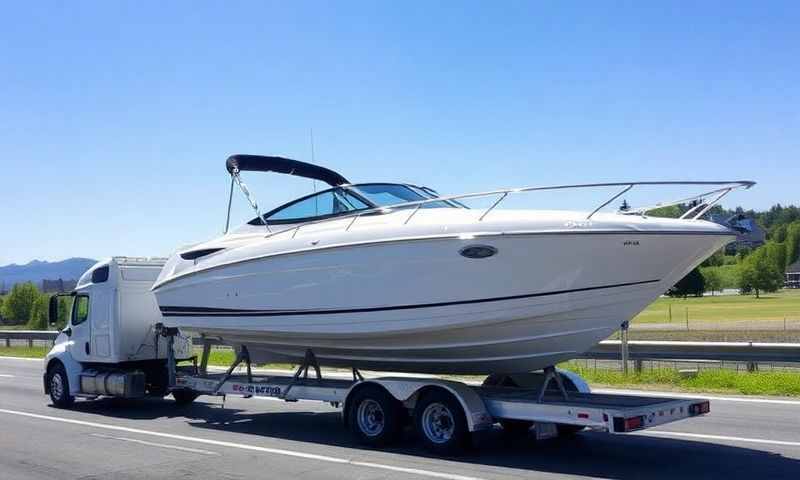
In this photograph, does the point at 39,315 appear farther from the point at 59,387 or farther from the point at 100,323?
the point at 100,323

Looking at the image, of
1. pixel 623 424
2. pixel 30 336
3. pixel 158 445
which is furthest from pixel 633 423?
pixel 30 336

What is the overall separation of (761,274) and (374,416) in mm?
104016

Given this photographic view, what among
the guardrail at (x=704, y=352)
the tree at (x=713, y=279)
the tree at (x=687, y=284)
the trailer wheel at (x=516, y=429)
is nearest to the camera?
the tree at (x=687, y=284)

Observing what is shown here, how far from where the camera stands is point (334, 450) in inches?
405

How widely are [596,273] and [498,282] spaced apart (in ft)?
3.55

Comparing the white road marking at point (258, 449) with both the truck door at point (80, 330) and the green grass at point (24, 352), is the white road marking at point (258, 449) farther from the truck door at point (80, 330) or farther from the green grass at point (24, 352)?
the green grass at point (24, 352)

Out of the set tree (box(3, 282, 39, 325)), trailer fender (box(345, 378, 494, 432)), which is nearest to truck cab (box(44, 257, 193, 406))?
trailer fender (box(345, 378, 494, 432))

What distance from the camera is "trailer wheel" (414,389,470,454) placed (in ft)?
31.0

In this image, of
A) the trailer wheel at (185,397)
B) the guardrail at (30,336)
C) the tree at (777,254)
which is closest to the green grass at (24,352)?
the guardrail at (30,336)

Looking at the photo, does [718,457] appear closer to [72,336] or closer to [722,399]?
[722,399]

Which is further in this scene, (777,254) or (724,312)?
(777,254)

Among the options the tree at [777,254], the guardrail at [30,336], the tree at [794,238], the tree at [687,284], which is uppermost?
the tree at [794,238]

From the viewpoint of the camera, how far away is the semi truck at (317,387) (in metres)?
9.28

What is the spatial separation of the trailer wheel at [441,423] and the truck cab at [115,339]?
6.32m
